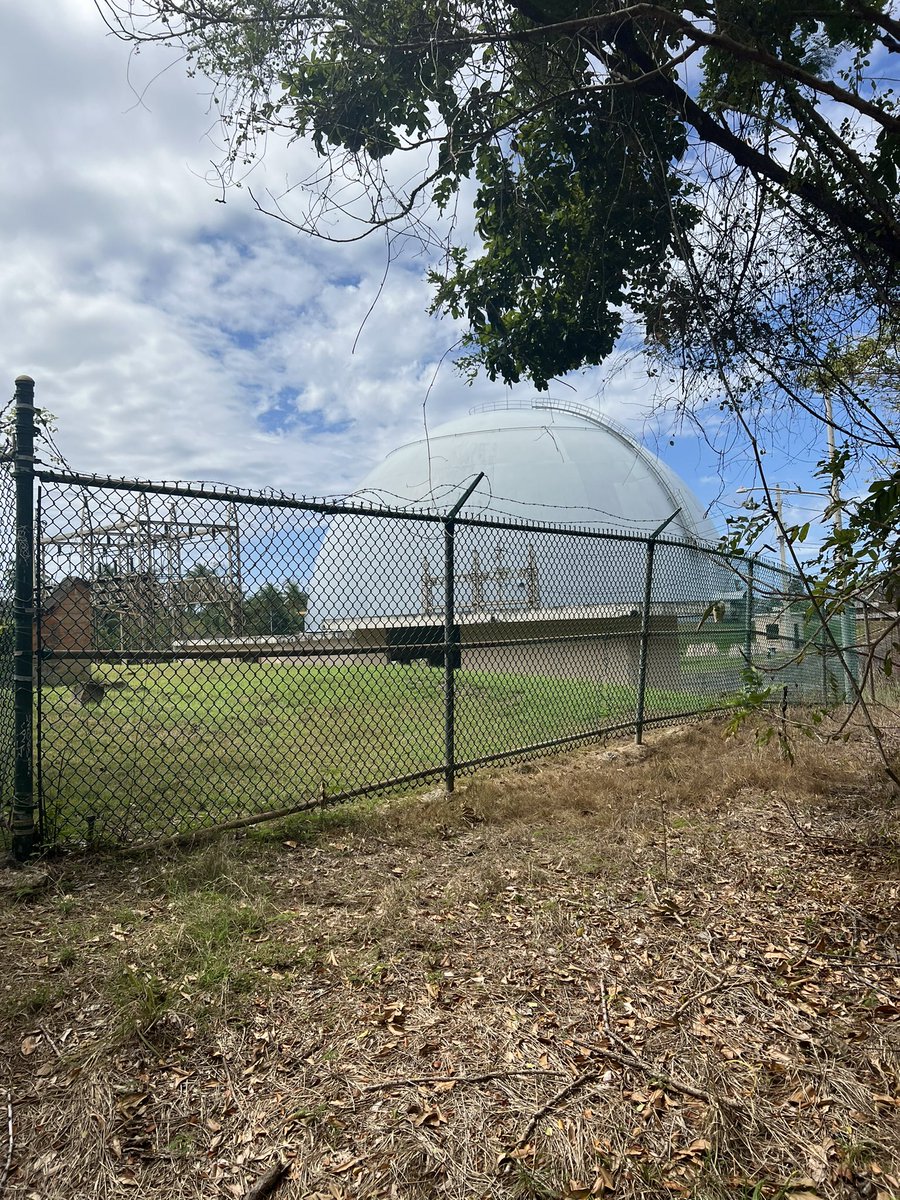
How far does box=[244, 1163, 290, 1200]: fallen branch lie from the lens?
1.79 meters

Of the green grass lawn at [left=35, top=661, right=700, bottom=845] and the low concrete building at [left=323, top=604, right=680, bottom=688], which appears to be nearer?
the green grass lawn at [left=35, top=661, right=700, bottom=845]

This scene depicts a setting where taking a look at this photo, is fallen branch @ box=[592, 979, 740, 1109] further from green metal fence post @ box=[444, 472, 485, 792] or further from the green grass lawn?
green metal fence post @ box=[444, 472, 485, 792]

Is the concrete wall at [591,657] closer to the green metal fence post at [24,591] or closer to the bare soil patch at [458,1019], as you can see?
the bare soil patch at [458,1019]

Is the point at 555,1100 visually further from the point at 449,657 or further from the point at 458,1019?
the point at 449,657

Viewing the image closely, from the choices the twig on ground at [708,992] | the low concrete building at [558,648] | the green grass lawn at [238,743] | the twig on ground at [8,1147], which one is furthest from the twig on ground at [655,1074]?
the low concrete building at [558,648]

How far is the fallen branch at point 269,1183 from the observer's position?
1794 mm

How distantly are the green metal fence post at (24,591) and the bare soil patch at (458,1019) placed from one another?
557 millimetres

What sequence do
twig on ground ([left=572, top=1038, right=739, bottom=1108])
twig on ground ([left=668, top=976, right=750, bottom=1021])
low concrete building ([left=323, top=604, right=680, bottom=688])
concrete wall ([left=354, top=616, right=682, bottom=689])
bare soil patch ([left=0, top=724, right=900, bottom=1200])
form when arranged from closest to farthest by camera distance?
bare soil patch ([left=0, top=724, right=900, bottom=1200]), twig on ground ([left=572, top=1038, right=739, bottom=1108]), twig on ground ([left=668, top=976, right=750, bottom=1021]), low concrete building ([left=323, top=604, right=680, bottom=688]), concrete wall ([left=354, top=616, right=682, bottom=689])

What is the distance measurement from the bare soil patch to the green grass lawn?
476mm

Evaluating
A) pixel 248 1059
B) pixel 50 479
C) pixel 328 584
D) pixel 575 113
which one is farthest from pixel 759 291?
pixel 248 1059

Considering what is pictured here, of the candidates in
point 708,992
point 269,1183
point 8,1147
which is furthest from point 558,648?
point 8,1147

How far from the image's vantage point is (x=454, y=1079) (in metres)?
2.20

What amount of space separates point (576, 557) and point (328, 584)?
10.6 feet

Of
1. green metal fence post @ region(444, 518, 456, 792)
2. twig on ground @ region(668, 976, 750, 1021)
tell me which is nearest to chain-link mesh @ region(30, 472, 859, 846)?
green metal fence post @ region(444, 518, 456, 792)
